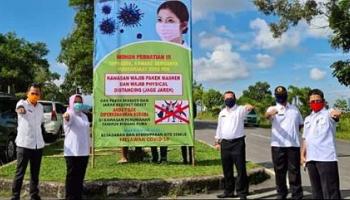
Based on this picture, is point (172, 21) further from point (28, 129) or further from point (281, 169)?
point (281, 169)

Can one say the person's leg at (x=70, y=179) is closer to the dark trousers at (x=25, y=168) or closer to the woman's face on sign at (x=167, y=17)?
the dark trousers at (x=25, y=168)

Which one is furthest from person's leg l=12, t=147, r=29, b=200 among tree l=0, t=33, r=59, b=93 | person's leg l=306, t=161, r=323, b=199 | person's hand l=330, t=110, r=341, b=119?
tree l=0, t=33, r=59, b=93

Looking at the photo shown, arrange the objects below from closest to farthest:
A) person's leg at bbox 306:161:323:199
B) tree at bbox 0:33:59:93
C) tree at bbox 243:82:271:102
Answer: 1. person's leg at bbox 306:161:323:199
2. tree at bbox 0:33:59:93
3. tree at bbox 243:82:271:102

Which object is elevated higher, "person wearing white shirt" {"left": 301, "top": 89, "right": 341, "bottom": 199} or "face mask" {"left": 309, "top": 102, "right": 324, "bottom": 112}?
"face mask" {"left": 309, "top": 102, "right": 324, "bottom": 112}

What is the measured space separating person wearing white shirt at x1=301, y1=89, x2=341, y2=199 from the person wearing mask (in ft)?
15.0

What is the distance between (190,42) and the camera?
11.9 m

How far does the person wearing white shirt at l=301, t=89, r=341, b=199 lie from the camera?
24.8 feet

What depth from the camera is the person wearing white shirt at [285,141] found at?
860 centimetres

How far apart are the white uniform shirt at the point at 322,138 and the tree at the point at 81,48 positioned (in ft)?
87.4

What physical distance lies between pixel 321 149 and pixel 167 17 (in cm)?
535

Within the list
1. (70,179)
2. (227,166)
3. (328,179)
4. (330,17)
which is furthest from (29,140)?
(330,17)

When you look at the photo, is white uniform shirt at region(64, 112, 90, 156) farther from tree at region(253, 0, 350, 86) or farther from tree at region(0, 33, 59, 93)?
tree at region(0, 33, 59, 93)

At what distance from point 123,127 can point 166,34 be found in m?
2.14

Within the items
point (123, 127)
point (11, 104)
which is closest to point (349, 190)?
point (123, 127)
